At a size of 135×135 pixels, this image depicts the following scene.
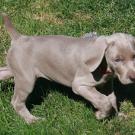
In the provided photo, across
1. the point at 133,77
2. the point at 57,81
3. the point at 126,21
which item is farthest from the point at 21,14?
the point at 133,77

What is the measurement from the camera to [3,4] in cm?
856

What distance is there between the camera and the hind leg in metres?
6.14

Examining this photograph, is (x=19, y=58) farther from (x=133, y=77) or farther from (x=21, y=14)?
(x=21, y=14)

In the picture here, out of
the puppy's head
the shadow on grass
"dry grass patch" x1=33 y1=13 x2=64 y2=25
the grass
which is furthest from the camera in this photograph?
"dry grass patch" x1=33 y1=13 x2=64 y2=25

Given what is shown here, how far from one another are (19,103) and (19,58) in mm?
478

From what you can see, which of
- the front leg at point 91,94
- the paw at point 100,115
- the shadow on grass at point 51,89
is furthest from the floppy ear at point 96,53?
the shadow on grass at point 51,89

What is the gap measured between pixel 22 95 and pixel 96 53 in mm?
966

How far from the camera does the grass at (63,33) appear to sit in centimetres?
602

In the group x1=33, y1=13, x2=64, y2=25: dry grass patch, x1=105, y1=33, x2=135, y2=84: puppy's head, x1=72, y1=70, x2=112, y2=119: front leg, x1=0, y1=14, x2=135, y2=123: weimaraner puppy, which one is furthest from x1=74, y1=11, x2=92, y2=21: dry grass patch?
x1=105, y1=33, x2=135, y2=84: puppy's head

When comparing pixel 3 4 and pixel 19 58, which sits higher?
pixel 19 58

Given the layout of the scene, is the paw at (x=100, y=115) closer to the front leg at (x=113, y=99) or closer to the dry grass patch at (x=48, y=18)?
the front leg at (x=113, y=99)

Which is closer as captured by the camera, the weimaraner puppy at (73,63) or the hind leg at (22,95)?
the weimaraner puppy at (73,63)

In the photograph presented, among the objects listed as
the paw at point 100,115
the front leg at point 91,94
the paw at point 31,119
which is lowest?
the paw at point 31,119

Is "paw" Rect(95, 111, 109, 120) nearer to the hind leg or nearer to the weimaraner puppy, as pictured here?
the weimaraner puppy
